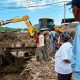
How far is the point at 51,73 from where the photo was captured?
1313 cm

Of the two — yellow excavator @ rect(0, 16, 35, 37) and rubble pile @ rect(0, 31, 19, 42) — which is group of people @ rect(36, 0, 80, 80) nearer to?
rubble pile @ rect(0, 31, 19, 42)

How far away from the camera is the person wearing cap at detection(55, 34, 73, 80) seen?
22.4ft

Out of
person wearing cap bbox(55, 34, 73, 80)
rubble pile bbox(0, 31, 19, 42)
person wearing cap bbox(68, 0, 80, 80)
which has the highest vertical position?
person wearing cap bbox(68, 0, 80, 80)

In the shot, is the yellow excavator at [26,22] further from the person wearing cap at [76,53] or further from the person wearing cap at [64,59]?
the person wearing cap at [76,53]

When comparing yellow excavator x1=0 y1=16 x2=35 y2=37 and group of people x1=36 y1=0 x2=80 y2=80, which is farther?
yellow excavator x1=0 y1=16 x2=35 y2=37

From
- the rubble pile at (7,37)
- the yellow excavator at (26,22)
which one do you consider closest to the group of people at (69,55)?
the rubble pile at (7,37)

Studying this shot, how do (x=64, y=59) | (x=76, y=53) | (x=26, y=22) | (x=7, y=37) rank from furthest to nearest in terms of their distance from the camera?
1. (x=26, y=22)
2. (x=7, y=37)
3. (x=64, y=59)
4. (x=76, y=53)

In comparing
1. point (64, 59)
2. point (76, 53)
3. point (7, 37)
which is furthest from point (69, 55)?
point (7, 37)

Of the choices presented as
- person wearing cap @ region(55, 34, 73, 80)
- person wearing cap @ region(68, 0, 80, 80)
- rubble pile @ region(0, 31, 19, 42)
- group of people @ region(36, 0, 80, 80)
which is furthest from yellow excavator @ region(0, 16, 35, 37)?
person wearing cap @ region(68, 0, 80, 80)

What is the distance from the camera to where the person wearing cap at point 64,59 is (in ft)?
22.4

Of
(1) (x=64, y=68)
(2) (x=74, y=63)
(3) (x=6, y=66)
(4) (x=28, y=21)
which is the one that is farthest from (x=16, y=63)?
(2) (x=74, y=63)

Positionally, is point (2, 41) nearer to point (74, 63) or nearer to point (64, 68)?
point (64, 68)

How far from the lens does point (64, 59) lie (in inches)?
272

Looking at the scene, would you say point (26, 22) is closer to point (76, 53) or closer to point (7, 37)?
point (7, 37)
